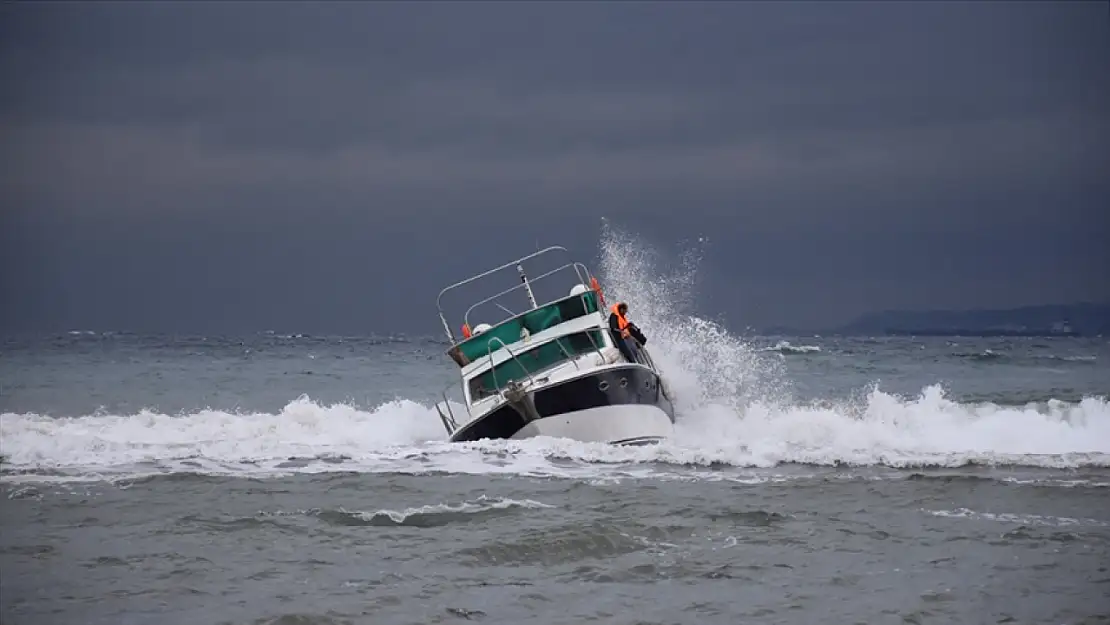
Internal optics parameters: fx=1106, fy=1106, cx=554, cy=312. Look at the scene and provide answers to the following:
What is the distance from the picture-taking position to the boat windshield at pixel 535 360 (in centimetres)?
2019

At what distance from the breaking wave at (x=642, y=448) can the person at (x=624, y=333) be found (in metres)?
1.83

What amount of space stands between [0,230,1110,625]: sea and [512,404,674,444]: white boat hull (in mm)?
224

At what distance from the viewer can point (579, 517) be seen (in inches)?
530

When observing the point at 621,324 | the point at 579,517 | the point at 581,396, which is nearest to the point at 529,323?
the point at 621,324

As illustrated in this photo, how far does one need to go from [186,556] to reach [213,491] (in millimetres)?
4089

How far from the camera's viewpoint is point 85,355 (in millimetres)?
58469

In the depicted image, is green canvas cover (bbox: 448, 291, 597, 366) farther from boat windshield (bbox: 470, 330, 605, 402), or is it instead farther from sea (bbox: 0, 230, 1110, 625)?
sea (bbox: 0, 230, 1110, 625)

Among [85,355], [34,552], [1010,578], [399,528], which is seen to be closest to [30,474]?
[34,552]

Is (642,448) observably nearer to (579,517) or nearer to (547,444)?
(547,444)

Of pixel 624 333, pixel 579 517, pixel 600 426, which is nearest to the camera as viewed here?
pixel 579 517

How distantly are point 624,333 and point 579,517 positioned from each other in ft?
20.8

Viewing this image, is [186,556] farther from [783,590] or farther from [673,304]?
[673,304]

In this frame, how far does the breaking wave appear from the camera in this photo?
1761 centimetres

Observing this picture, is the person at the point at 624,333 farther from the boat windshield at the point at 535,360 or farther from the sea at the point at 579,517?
the sea at the point at 579,517
